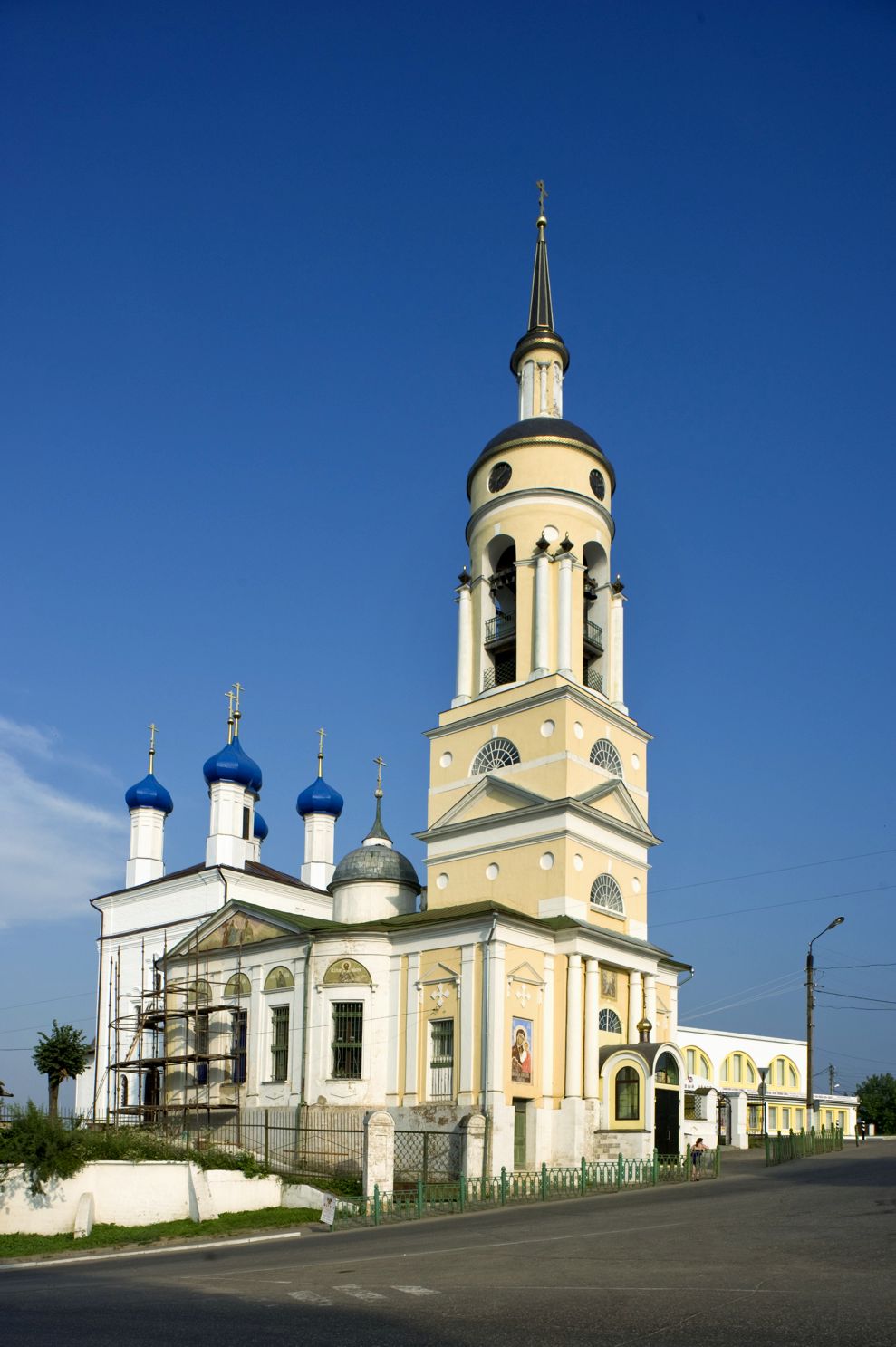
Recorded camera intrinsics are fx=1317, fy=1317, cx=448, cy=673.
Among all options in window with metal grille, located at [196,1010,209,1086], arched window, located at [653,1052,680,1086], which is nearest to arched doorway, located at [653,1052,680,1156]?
arched window, located at [653,1052,680,1086]

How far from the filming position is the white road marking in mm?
12789

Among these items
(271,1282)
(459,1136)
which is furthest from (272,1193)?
(271,1282)

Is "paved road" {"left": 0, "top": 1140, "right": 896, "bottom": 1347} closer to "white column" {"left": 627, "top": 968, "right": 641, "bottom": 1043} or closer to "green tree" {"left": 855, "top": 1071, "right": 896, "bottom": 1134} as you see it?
"white column" {"left": 627, "top": 968, "right": 641, "bottom": 1043}

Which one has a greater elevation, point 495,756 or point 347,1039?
point 495,756

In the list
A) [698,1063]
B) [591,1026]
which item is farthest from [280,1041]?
[698,1063]

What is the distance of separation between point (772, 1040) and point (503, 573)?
122 ft

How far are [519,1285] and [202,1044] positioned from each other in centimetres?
2469

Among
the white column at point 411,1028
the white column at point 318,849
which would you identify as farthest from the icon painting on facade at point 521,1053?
the white column at point 318,849

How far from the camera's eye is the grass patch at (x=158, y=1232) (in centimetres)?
2156

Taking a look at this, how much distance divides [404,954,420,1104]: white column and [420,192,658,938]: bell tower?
10.7ft

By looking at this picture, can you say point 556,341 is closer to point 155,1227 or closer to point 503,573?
point 503,573

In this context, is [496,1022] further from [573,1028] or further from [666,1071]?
[666,1071]

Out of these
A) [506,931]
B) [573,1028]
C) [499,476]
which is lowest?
[573,1028]

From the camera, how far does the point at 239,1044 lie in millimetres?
35406
